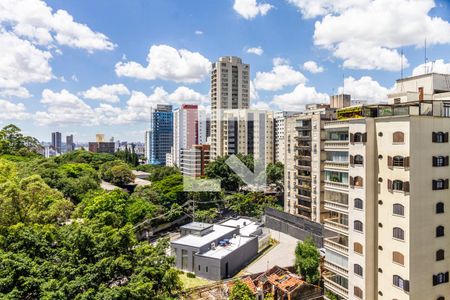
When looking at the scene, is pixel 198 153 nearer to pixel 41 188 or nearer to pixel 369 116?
pixel 41 188

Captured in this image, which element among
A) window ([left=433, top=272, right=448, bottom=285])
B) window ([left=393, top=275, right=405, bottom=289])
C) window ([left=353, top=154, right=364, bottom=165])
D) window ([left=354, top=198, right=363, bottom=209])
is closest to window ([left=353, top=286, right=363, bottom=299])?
window ([left=393, top=275, right=405, bottom=289])

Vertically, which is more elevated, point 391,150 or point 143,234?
point 391,150

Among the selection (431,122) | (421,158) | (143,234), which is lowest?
(143,234)

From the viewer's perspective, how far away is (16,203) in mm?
19656

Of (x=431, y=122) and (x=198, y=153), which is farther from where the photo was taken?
(x=198, y=153)

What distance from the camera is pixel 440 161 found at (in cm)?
1514

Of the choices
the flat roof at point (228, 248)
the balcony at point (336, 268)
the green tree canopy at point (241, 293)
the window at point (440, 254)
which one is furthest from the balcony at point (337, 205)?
the flat roof at point (228, 248)

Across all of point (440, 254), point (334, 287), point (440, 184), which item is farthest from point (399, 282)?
point (440, 184)

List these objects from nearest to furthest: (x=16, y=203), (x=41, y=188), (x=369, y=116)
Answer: (x=369, y=116) → (x=16, y=203) → (x=41, y=188)

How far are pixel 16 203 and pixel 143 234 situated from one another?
17185 millimetres

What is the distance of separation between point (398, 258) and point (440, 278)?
262 cm

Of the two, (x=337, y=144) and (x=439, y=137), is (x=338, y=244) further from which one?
(x=439, y=137)

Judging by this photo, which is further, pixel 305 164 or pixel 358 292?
pixel 305 164

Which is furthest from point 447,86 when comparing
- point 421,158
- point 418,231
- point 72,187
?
point 72,187
